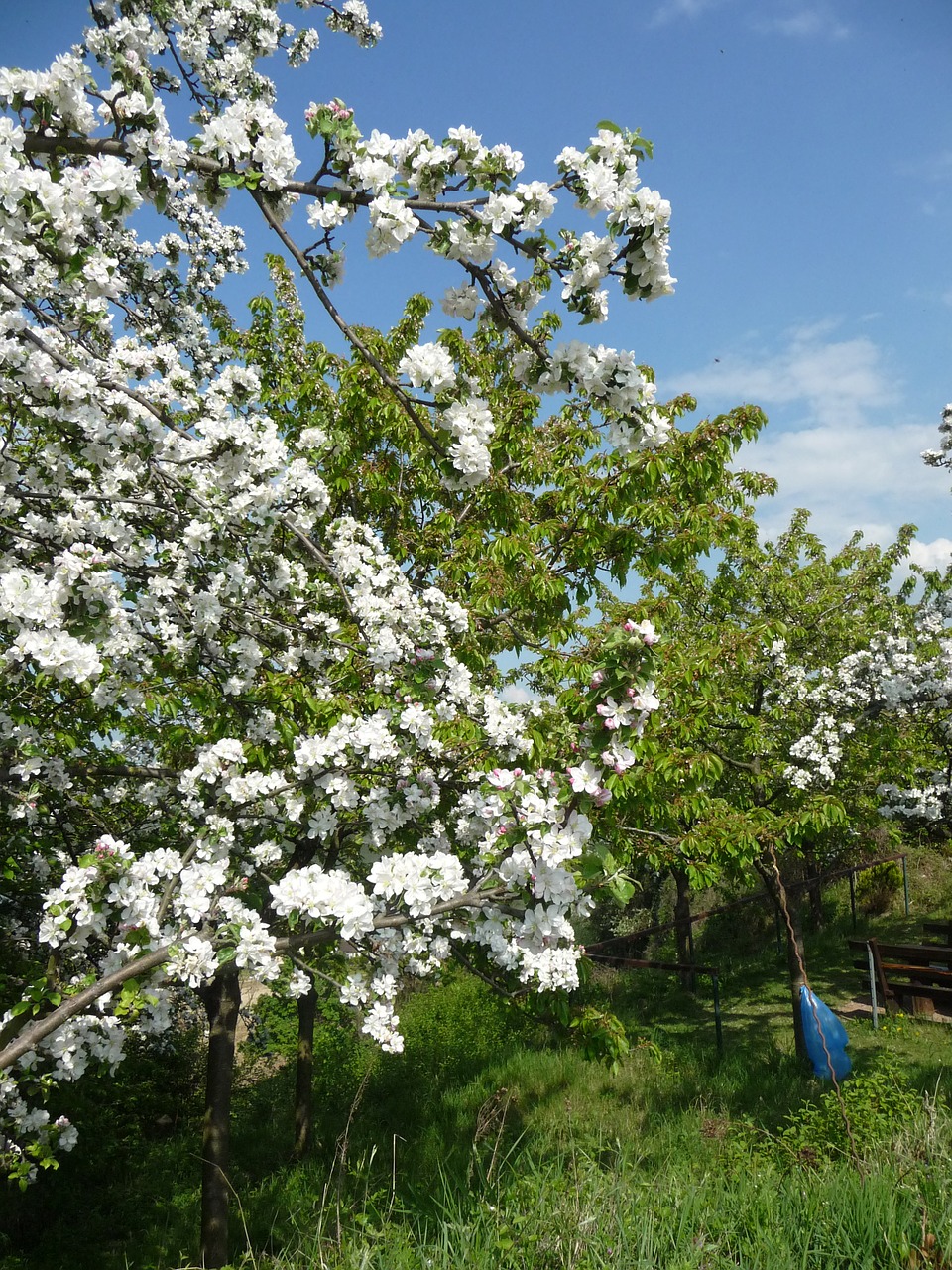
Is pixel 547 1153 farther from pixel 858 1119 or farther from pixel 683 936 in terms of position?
pixel 683 936

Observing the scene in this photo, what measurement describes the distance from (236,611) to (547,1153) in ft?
14.3

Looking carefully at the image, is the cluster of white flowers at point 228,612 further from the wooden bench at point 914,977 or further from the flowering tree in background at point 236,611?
the wooden bench at point 914,977

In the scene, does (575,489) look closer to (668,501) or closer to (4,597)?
(668,501)

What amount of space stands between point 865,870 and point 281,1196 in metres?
13.6

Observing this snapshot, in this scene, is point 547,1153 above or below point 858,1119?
below

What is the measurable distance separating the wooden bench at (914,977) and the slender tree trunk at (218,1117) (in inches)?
273

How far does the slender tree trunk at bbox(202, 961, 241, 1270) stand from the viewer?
16.2 ft

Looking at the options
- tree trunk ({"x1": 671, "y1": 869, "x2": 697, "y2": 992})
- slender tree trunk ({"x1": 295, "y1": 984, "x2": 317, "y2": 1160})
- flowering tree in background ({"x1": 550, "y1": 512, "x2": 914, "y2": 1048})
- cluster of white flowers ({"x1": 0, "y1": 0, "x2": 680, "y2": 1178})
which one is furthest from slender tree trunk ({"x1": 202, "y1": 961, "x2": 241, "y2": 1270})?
tree trunk ({"x1": 671, "y1": 869, "x2": 697, "y2": 992})

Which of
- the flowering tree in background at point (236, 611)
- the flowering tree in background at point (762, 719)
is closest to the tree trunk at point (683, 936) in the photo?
the flowering tree in background at point (762, 719)

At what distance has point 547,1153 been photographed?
18.0 ft

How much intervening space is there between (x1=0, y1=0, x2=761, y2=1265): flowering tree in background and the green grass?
0.99 m

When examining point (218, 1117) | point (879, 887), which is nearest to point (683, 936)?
point (879, 887)

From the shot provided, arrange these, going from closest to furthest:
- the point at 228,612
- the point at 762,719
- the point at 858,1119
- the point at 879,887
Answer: the point at 228,612 < the point at 858,1119 < the point at 762,719 < the point at 879,887

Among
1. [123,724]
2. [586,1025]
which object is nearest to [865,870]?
[586,1025]
